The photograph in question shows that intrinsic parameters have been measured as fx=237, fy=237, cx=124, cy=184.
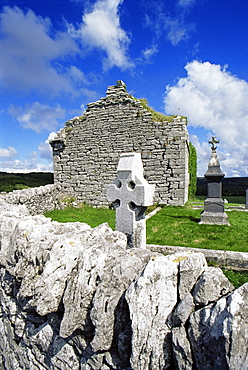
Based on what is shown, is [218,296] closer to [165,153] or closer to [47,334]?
[47,334]

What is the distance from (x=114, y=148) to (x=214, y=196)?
274 inches

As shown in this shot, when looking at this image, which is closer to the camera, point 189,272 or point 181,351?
point 181,351

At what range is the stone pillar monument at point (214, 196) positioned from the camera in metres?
9.66

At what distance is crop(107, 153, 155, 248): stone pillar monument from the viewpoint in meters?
4.76

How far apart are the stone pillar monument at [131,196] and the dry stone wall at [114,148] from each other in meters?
8.59

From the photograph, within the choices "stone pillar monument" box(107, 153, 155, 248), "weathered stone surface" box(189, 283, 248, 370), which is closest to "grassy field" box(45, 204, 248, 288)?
"stone pillar monument" box(107, 153, 155, 248)

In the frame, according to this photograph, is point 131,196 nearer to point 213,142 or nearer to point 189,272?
point 189,272

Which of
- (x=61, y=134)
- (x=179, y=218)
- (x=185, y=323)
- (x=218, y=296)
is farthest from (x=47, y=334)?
(x=61, y=134)

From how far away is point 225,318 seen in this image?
1826 mm

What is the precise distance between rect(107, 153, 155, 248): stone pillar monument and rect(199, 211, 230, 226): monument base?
5.46 meters

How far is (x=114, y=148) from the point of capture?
14.7 m

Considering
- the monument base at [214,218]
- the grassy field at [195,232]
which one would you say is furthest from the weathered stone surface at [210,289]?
the monument base at [214,218]

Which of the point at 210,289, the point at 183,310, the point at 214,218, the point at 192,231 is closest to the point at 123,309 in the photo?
the point at 183,310

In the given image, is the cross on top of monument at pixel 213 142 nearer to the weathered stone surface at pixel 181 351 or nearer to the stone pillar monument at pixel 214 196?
the stone pillar monument at pixel 214 196
